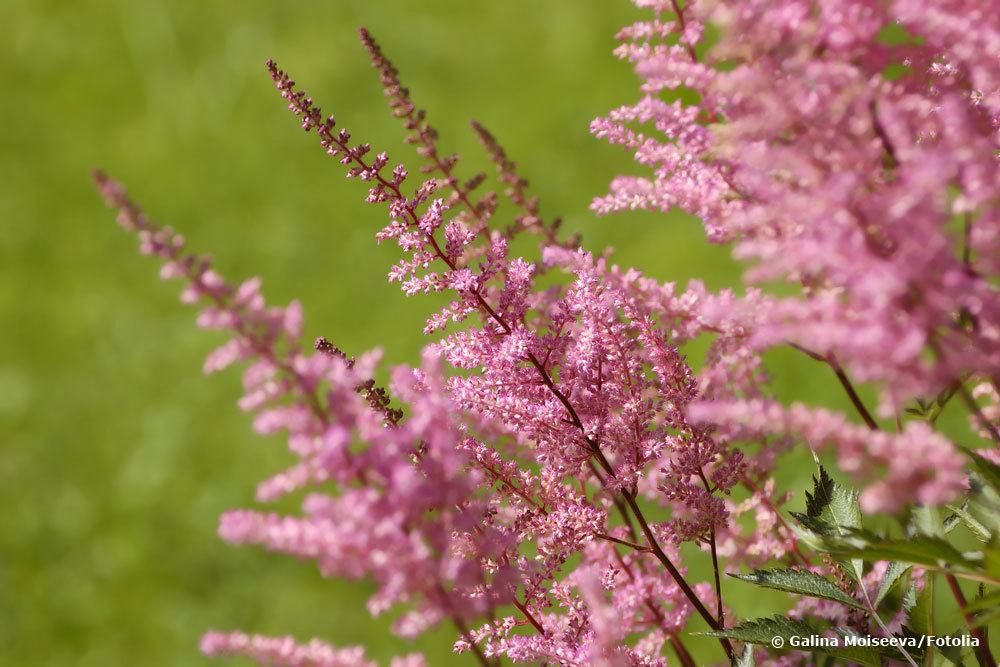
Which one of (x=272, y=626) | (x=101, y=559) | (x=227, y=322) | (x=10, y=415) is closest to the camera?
(x=227, y=322)

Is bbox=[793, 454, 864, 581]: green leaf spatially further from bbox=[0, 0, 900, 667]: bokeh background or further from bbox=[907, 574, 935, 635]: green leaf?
bbox=[0, 0, 900, 667]: bokeh background

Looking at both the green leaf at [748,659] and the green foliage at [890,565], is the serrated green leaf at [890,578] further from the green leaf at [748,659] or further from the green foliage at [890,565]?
the green leaf at [748,659]

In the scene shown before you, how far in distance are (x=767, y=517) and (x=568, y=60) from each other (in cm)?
283

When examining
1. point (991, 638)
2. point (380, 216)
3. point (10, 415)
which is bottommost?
point (991, 638)

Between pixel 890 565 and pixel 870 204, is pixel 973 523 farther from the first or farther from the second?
pixel 870 204

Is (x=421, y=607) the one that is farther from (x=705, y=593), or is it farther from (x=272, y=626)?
(x=272, y=626)

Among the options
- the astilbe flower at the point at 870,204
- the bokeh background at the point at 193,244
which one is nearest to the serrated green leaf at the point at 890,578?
the astilbe flower at the point at 870,204

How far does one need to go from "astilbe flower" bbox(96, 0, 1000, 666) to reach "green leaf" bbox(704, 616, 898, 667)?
0.19 ft

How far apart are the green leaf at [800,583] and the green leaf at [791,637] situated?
0.09ft

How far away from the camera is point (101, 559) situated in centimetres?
273

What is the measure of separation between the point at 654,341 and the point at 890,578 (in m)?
0.28

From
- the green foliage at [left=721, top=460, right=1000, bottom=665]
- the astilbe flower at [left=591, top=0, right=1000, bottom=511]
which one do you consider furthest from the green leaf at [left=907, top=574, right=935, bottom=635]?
the astilbe flower at [left=591, top=0, right=1000, bottom=511]

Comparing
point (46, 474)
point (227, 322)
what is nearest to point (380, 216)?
point (46, 474)

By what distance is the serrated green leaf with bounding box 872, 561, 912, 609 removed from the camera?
0.84 meters
